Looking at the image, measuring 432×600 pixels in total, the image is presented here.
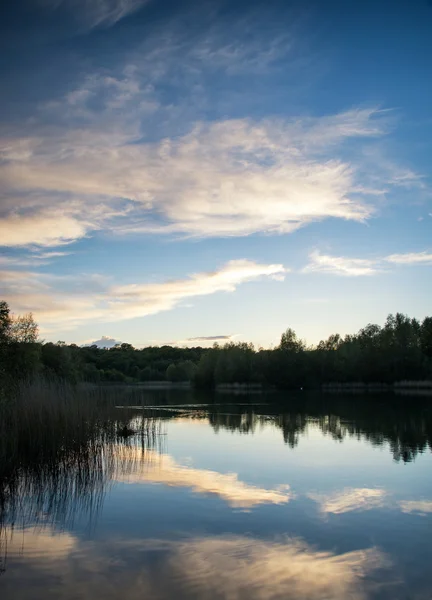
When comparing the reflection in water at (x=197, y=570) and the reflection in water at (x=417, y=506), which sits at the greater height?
the reflection in water at (x=197, y=570)

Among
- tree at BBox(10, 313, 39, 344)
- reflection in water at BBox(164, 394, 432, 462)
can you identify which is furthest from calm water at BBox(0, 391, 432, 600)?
tree at BBox(10, 313, 39, 344)

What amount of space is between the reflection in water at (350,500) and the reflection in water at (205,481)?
706 millimetres

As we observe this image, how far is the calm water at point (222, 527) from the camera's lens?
5.76m

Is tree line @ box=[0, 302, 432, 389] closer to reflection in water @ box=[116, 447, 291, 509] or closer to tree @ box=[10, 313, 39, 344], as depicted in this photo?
tree @ box=[10, 313, 39, 344]

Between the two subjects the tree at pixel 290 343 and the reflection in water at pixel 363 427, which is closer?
the reflection in water at pixel 363 427

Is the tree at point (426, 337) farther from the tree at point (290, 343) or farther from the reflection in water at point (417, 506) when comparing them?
the reflection in water at point (417, 506)

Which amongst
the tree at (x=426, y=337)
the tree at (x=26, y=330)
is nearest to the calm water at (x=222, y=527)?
the tree at (x=26, y=330)

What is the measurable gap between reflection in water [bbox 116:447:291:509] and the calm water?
28 millimetres

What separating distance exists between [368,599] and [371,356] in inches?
3066

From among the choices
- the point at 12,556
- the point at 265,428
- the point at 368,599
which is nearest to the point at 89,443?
the point at 12,556

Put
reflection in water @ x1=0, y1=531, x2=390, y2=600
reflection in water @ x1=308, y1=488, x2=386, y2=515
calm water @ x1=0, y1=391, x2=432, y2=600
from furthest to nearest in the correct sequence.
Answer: reflection in water @ x1=308, y1=488, x2=386, y2=515
calm water @ x1=0, y1=391, x2=432, y2=600
reflection in water @ x1=0, y1=531, x2=390, y2=600

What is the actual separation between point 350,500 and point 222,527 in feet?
9.96

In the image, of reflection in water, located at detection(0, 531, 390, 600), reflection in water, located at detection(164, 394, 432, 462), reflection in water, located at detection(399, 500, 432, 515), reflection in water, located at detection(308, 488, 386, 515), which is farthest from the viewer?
reflection in water, located at detection(164, 394, 432, 462)

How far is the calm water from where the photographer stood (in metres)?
5.76
